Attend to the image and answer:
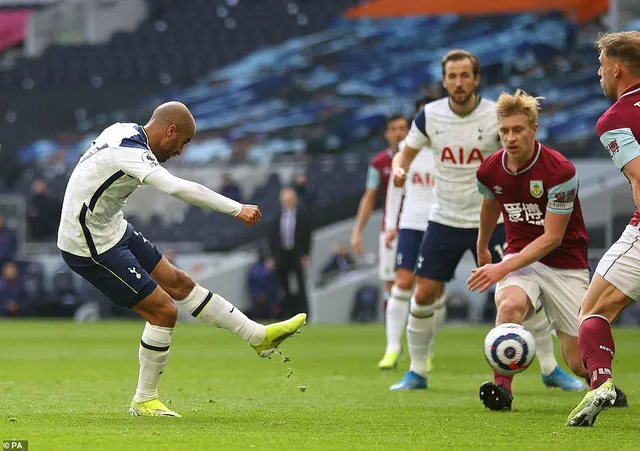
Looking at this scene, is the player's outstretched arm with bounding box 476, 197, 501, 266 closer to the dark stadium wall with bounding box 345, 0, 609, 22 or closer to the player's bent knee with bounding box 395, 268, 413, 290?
the player's bent knee with bounding box 395, 268, 413, 290

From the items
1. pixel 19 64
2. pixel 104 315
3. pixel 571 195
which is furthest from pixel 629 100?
pixel 19 64

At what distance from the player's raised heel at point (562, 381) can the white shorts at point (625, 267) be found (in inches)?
115

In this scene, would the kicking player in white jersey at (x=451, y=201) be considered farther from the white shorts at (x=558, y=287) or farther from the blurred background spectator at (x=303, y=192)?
the blurred background spectator at (x=303, y=192)

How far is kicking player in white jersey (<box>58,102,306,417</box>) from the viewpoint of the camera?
21.3 feet

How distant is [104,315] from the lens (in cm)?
2214

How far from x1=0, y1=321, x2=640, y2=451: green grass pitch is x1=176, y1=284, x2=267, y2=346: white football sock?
471mm

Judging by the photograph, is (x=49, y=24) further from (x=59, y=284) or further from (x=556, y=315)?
(x=556, y=315)

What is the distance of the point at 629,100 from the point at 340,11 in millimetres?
23824

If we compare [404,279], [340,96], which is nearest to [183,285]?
[404,279]

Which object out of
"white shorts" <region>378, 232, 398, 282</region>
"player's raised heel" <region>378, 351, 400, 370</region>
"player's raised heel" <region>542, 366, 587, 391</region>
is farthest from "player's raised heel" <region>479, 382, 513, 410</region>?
"white shorts" <region>378, 232, 398, 282</region>

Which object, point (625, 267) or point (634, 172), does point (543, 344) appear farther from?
point (634, 172)

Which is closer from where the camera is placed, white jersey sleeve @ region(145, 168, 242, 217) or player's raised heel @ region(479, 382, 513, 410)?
white jersey sleeve @ region(145, 168, 242, 217)

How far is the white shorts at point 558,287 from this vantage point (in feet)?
23.9

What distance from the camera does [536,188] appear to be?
7.17 meters
